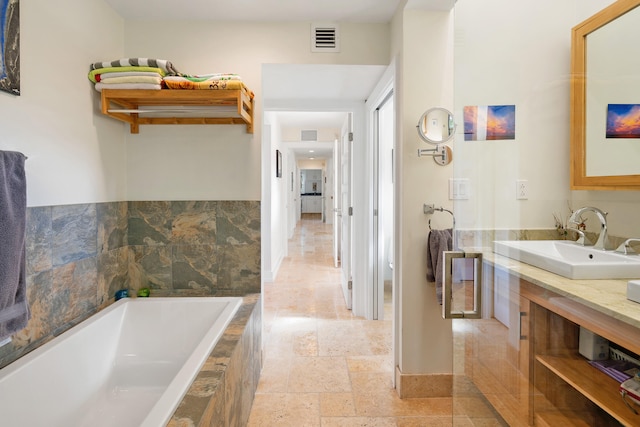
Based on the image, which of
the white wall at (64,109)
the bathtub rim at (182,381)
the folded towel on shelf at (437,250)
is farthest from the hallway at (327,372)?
the white wall at (64,109)

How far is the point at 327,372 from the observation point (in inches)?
87.0

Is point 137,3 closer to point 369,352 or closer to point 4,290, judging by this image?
point 4,290

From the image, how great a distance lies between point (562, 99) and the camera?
1.20 m

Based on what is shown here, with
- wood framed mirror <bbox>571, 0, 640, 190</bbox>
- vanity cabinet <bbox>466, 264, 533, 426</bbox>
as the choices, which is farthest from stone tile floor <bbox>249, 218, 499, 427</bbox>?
wood framed mirror <bbox>571, 0, 640, 190</bbox>

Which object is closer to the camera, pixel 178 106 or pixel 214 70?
pixel 178 106

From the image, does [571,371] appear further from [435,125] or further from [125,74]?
[125,74]

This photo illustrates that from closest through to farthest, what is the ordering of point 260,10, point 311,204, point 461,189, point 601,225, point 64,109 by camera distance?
point 601,225 < point 461,189 < point 64,109 < point 260,10 < point 311,204

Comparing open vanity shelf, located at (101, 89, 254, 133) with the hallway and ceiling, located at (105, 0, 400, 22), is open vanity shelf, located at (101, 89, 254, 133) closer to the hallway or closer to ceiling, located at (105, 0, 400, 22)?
ceiling, located at (105, 0, 400, 22)

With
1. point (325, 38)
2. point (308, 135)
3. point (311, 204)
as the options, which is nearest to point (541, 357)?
point (325, 38)

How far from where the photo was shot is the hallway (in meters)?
1.80

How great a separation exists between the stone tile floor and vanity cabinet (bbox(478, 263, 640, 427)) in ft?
0.69

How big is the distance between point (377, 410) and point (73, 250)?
70.9 inches

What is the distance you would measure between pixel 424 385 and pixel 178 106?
7.26 feet

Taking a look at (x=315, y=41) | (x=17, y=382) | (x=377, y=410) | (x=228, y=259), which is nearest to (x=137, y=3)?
(x=315, y=41)
